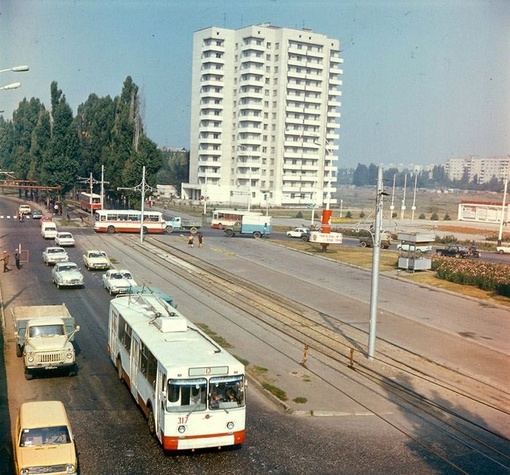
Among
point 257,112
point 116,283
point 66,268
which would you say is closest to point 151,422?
point 116,283

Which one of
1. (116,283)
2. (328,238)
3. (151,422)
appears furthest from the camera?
(328,238)

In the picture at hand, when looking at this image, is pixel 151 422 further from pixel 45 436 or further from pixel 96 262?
pixel 96 262

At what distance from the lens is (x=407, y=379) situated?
22531mm

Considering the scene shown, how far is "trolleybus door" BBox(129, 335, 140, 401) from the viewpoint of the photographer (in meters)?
17.7

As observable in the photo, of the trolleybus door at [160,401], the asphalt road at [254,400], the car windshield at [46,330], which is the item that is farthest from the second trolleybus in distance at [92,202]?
the trolleybus door at [160,401]

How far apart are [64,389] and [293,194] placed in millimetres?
130846

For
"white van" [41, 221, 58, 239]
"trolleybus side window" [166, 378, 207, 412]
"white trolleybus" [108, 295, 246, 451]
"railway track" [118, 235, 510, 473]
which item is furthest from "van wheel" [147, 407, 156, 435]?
"white van" [41, 221, 58, 239]

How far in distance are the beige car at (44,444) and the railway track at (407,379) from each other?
8.92 m

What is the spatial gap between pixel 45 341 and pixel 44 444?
7.95m

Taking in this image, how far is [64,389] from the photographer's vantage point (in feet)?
64.4

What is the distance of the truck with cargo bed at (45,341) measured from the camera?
65.7 feet

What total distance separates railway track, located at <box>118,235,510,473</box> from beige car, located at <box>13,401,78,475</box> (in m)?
8.92

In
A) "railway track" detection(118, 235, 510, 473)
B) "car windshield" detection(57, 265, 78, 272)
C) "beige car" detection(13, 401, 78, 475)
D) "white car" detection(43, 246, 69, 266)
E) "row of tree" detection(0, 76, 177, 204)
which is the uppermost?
"row of tree" detection(0, 76, 177, 204)

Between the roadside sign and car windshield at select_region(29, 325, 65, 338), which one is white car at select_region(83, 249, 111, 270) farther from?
car windshield at select_region(29, 325, 65, 338)
